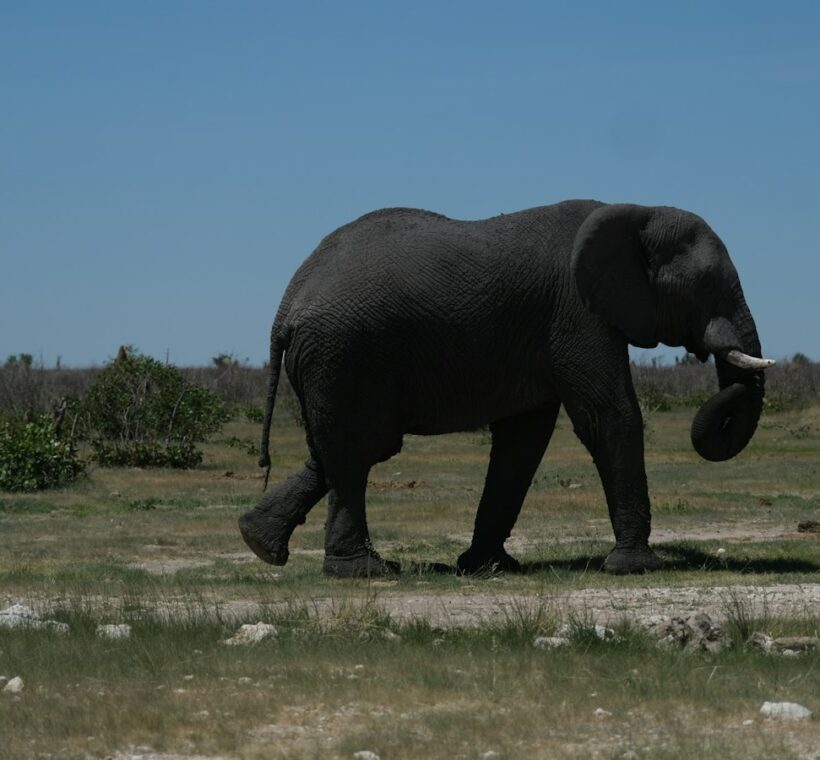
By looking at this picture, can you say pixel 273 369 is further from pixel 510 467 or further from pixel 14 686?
pixel 14 686

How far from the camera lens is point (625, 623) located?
1015 centimetres

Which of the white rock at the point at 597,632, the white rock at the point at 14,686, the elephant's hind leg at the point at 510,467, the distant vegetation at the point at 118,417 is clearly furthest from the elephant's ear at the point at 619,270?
the distant vegetation at the point at 118,417

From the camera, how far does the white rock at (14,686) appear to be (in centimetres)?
882

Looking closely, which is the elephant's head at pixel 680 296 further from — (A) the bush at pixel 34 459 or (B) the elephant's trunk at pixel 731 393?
(A) the bush at pixel 34 459

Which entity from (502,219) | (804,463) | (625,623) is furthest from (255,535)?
(804,463)

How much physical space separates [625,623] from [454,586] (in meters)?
3.56

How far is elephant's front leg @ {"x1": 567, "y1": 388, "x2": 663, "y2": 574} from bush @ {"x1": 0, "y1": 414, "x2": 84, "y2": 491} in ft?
39.1

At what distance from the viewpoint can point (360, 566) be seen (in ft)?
47.2

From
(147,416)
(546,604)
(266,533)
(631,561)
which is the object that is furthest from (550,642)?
(147,416)

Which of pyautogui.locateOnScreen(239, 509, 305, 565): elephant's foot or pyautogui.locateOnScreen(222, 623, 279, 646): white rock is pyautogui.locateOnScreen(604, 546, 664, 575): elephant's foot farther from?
pyautogui.locateOnScreen(222, 623, 279, 646): white rock

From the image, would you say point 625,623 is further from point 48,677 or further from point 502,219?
point 502,219

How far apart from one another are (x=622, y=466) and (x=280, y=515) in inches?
119

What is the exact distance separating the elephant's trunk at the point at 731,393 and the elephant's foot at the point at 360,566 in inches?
114

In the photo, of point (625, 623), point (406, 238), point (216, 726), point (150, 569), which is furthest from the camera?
point (150, 569)
